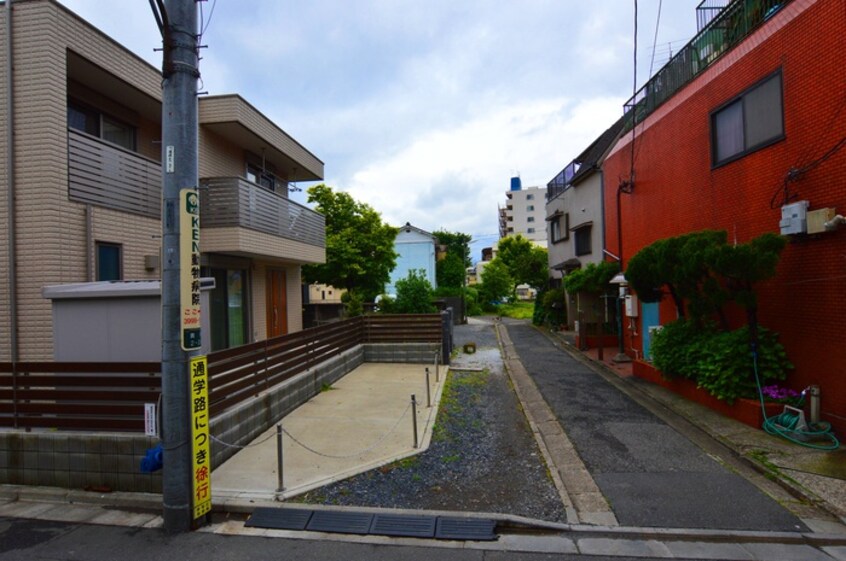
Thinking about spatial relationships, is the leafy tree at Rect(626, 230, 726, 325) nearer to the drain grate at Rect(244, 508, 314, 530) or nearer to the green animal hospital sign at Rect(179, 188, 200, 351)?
the drain grate at Rect(244, 508, 314, 530)

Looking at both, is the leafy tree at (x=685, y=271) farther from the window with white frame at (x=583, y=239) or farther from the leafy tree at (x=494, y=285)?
the leafy tree at (x=494, y=285)

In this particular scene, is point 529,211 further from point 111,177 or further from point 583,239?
point 111,177

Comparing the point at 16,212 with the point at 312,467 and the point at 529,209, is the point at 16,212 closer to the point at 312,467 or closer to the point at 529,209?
the point at 312,467

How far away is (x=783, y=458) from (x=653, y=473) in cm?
179

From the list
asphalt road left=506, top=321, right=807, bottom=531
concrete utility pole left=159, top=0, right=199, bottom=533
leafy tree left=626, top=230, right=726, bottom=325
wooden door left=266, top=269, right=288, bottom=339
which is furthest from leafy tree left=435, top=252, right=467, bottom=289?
concrete utility pole left=159, top=0, right=199, bottom=533

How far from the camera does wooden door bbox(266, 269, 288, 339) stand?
14.0 metres

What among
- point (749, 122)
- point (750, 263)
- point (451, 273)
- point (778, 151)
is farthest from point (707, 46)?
point (451, 273)

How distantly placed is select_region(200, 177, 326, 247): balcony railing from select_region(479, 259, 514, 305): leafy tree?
31.8 metres

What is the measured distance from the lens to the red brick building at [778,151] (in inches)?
265

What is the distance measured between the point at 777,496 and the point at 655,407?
3974 millimetres

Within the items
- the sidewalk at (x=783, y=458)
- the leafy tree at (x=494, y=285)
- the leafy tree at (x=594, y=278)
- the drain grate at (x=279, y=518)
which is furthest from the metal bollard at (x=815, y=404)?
the leafy tree at (x=494, y=285)

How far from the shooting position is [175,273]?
14.8 ft

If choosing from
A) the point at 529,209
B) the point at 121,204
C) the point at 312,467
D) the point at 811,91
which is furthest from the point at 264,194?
the point at 529,209

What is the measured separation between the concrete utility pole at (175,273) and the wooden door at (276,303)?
947cm
